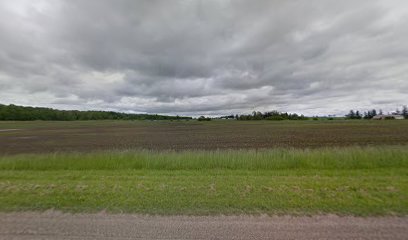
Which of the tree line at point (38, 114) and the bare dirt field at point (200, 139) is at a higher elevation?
the tree line at point (38, 114)

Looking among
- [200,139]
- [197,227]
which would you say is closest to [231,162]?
[197,227]

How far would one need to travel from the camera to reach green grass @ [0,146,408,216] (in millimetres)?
4992

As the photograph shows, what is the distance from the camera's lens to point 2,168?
10.8 meters

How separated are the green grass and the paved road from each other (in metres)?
0.37

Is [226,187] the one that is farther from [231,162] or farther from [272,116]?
[272,116]

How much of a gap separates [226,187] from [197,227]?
2.54 metres

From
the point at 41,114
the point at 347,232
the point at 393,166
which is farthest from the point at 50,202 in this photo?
the point at 41,114

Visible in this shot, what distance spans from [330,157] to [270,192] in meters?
6.59

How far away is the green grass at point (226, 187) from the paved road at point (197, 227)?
1.23 ft

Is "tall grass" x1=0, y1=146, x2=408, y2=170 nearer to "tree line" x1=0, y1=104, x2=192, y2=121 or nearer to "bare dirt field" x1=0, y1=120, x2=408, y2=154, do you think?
"bare dirt field" x1=0, y1=120, x2=408, y2=154

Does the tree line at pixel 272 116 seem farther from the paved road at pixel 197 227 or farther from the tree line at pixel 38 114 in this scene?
the paved road at pixel 197 227

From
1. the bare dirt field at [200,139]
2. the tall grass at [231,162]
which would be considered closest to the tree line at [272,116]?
the bare dirt field at [200,139]

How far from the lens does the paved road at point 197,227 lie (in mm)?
3752

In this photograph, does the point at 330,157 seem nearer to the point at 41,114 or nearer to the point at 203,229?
the point at 203,229
